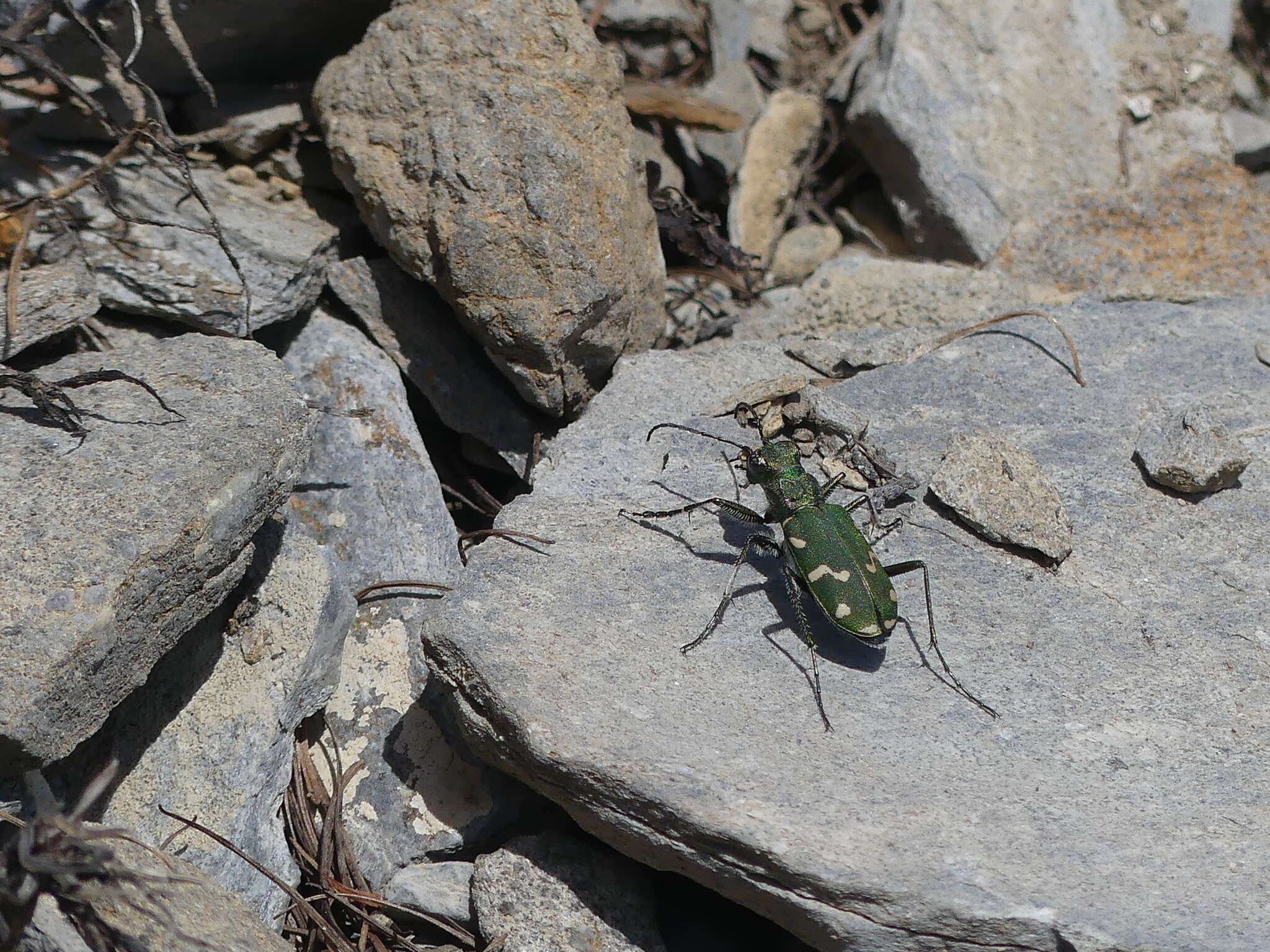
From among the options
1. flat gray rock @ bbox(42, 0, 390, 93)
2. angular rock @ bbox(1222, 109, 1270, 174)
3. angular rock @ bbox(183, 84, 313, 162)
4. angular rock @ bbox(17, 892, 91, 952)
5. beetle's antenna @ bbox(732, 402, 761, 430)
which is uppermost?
flat gray rock @ bbox(42, 0, 390, 93)

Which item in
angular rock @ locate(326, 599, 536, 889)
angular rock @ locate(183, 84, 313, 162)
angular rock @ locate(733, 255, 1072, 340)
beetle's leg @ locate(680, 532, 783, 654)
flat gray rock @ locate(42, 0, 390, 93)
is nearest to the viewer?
beetle's leg @ locate(680, 532, 783, 654)

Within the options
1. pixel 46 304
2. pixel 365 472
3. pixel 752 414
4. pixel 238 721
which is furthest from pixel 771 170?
pixel 238 721

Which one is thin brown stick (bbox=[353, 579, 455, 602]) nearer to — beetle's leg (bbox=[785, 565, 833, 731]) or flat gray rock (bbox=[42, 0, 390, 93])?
beetle's leg (bbox=[785, 565, 833, 731])

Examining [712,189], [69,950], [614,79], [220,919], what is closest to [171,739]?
[220,919]

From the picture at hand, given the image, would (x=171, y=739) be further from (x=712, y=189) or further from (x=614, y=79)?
(x=712, y=189)

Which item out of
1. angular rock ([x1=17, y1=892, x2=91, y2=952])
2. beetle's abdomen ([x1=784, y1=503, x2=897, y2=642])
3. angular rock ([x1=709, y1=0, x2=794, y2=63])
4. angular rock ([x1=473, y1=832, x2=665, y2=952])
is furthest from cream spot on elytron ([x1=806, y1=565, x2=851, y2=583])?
angular rock ([x1=709, y1=0, x2=794, y2=63])

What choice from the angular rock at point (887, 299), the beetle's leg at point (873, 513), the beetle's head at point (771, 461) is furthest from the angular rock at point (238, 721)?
the angular rock at point (887, 299)
